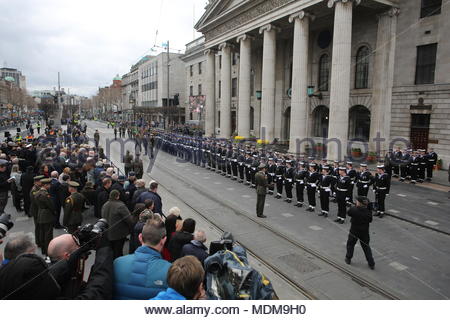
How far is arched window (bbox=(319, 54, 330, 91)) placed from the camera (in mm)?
26469

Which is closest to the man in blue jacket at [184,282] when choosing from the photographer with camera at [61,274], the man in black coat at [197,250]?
the photographer with camera at [61,274]

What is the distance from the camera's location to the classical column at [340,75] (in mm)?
18688

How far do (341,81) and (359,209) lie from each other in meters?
14.2

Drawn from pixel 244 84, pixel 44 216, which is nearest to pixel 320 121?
pixel 244 84

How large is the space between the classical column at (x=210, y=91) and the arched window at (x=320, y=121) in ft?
42.5

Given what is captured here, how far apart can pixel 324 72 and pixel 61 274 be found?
89.6 ft

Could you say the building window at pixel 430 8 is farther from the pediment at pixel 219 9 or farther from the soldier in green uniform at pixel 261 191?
the soldier in green uniform at pixel 261 191

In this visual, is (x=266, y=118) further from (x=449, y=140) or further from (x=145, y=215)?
(x=145, y=215)

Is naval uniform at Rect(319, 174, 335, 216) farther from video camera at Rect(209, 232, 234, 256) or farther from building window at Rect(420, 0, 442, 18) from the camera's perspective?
building window at Rect(420, 0, 442, 18)

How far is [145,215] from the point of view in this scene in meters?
5.75

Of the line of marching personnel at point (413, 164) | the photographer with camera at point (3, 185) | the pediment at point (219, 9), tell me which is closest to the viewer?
the photographer with camera at point (3, 185)

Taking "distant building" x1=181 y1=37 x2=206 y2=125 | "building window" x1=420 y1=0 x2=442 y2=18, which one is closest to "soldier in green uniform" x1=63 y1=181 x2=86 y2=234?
"building window" x1=420 y1=0 x2=442 y2=18
